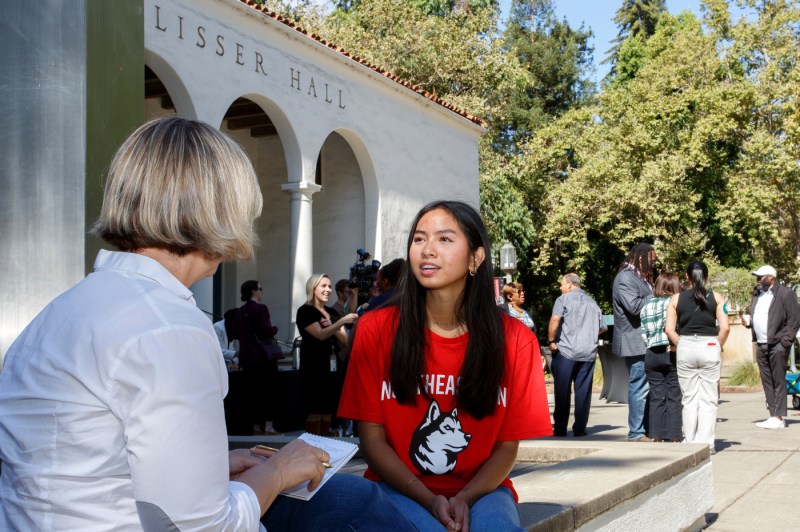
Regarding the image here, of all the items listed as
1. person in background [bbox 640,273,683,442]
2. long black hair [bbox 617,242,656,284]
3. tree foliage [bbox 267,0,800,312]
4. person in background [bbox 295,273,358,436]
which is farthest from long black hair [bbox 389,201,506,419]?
tree foliage [bbox 267,0,800,312]

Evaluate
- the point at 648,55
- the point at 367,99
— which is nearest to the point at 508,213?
the point at 367,99

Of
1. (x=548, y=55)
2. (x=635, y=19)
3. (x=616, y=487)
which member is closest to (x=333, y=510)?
(x=616, y=487)

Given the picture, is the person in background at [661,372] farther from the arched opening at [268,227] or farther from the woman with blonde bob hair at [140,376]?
the arched opening at [268,227]

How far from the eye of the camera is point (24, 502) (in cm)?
159

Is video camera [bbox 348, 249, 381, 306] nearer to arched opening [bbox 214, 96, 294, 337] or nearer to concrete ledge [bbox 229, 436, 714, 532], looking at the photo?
concrete ledge [bbox 229, 436, 714, 532]

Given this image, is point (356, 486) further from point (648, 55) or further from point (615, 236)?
point (648, 55)

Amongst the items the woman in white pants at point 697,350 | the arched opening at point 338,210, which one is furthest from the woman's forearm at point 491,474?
the arched opening at point 338,210

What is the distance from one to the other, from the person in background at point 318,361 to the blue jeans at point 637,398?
8.94 feet

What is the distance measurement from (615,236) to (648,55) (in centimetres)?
1427

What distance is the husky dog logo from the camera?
10.1 ft

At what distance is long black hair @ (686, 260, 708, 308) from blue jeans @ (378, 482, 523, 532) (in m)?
5.50

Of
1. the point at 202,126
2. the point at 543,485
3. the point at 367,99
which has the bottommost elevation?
the point at 543,485

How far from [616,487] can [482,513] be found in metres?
1.42

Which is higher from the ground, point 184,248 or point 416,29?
point 416,29
